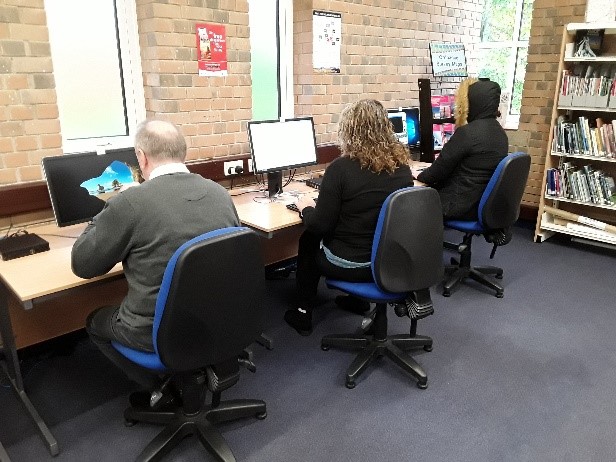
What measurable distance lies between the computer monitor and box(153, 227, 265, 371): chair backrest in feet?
4.37

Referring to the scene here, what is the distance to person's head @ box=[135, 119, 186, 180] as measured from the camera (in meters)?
1.67

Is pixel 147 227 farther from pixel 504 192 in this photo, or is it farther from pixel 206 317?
pixel 504 192

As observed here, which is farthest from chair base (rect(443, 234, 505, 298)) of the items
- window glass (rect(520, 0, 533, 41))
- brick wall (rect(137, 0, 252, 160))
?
window glass (rect(520, 0, 533, 41))

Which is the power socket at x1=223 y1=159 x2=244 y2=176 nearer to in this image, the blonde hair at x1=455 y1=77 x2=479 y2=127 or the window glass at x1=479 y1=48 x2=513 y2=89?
the blonde hair at x1=455 y1=77 x2=479 y2=127

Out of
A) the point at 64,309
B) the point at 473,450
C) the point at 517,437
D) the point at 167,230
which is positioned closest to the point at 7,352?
the point at 64,309

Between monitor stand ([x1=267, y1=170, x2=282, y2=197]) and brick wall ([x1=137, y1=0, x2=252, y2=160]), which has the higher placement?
brick wall ([x1=137, y1=0, x2=252, y2=160])

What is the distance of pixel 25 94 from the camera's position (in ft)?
7.57

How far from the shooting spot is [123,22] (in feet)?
9.20

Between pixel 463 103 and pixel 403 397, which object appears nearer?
pixel 403 397

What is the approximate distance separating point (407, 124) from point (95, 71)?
2369mm

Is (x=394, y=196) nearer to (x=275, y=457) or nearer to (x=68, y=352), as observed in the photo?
(x=275, y=457)

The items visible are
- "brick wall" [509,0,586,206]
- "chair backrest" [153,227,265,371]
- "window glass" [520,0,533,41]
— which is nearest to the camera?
"chair backrest" [153,227,265,371]

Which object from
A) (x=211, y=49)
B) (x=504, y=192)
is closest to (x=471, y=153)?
(x=504, y=192)

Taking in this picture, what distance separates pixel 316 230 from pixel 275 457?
3.17 feet
